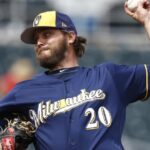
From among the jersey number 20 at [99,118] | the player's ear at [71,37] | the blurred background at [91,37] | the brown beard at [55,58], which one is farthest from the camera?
the blurred background at [91,37]

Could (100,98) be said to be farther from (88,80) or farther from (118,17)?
(118,17)

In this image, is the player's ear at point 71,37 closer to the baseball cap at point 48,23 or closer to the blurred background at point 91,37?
the baseball cap at point 48,23

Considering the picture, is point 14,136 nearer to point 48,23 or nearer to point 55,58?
point 55,58

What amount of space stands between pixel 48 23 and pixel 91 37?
604 centimetres

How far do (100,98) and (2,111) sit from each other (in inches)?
23.5

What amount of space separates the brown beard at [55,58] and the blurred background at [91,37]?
526cm

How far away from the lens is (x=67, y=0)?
435 inches

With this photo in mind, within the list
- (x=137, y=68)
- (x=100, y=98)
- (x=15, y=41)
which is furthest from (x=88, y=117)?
(x=15, y=41)

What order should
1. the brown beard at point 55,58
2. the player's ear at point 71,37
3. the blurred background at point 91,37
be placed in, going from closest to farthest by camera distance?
1. the brown beard at point 55,58
2. the player's ear at point 71,37
3. the blurred background at point 91,37

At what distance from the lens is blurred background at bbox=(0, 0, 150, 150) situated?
10.1 m

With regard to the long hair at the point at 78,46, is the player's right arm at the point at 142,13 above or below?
above

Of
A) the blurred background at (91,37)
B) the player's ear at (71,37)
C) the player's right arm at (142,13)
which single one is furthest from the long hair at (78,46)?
the blurred background at (91,37)

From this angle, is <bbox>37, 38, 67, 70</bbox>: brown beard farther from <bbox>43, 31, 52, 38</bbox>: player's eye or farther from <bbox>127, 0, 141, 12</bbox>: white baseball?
<bbox>127, 0, 141, 12</bbox>: white baseball

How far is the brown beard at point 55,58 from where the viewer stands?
14.8ft
